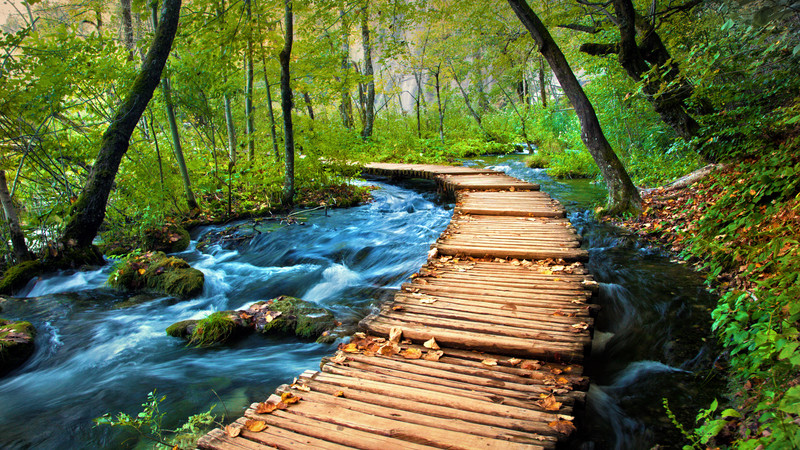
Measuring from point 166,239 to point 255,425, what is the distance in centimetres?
709

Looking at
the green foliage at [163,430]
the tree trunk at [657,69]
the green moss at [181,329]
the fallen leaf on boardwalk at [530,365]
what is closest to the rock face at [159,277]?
the green moss at [181,329]


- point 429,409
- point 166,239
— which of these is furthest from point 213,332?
point 166,239

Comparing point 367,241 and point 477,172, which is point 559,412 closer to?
point 367,241

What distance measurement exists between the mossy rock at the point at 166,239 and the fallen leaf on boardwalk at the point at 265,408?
6.71 metres

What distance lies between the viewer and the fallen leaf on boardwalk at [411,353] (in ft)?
9.08

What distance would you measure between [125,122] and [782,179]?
9.01 m

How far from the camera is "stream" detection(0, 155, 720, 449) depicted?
3.22 metres

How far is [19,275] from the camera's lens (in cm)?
605

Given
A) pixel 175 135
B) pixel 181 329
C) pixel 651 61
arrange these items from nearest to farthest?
pixel 181 329
pixel 651 61
pixel 175 135

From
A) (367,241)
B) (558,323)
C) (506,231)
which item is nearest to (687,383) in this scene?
(558,323)

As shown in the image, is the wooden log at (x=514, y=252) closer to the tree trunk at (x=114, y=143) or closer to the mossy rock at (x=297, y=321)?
the mossy rock at (x=297, y=321)

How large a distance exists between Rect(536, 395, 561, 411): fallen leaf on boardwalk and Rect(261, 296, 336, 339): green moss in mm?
2923

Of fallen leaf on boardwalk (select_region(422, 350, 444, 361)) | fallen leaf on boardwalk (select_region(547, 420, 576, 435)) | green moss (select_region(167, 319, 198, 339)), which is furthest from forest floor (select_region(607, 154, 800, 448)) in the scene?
green moss (select_region(167, 319, 198, 339))

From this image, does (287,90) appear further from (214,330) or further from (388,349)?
(388,349)
